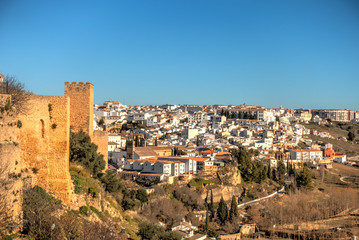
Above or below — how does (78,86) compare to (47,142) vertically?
above

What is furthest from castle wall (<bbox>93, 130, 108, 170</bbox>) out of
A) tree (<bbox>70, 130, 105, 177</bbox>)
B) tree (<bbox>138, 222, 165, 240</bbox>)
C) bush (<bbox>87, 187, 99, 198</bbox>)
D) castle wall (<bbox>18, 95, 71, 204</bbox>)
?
castle wall (<bbox>18, 95, 71, 204</bbox>)

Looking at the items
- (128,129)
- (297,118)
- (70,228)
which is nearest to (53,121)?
(70,228)

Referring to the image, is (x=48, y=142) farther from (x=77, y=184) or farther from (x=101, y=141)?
(x=101, y=141)

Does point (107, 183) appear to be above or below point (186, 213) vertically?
above

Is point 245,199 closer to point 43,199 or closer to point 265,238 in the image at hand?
point 265,238

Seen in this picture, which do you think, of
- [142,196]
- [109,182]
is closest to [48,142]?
[109,182]

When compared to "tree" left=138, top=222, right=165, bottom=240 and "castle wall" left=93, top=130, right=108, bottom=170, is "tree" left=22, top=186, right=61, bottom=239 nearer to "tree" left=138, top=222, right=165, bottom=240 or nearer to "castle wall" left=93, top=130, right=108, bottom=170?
"tree" left=138, top=222, right=165, bottom=240
